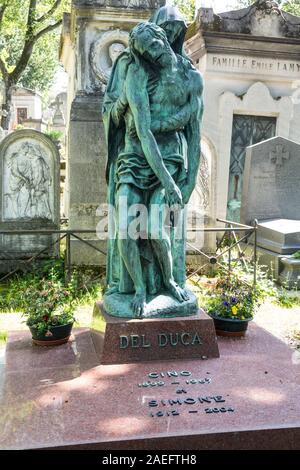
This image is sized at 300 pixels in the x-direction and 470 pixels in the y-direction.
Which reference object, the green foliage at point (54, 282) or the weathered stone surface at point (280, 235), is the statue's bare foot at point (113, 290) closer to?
the green foliage at point (54, 282)

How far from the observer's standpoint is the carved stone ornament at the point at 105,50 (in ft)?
26.2

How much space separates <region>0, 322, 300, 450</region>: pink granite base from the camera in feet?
9.22

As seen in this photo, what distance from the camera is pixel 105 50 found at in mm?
8070

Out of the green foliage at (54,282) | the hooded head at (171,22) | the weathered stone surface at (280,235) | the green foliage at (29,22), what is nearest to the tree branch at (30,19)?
the green foliage at (29,22)

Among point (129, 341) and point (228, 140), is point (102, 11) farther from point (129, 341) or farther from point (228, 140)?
point (129, 341)

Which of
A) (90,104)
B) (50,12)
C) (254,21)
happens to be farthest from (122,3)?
(50,12)

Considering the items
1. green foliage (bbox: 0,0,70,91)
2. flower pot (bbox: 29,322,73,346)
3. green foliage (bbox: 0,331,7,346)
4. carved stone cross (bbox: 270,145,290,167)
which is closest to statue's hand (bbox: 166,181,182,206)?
flower pot (bbox: 29,322,73,346)

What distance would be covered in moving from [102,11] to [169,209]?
4983mm

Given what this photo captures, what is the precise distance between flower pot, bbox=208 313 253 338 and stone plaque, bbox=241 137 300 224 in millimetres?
4681

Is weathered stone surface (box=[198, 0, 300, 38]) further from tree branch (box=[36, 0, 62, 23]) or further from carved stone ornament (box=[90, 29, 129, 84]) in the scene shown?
tree branch (box=[36, 0, 62, 23])

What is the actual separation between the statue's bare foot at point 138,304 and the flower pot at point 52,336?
71 centimetres

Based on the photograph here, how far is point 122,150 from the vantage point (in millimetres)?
4203

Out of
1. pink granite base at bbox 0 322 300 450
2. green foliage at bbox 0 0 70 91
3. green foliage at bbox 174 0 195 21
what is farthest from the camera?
green foliage at bbox 174 0 195 21

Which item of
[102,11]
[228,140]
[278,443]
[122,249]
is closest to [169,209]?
[122,249]
